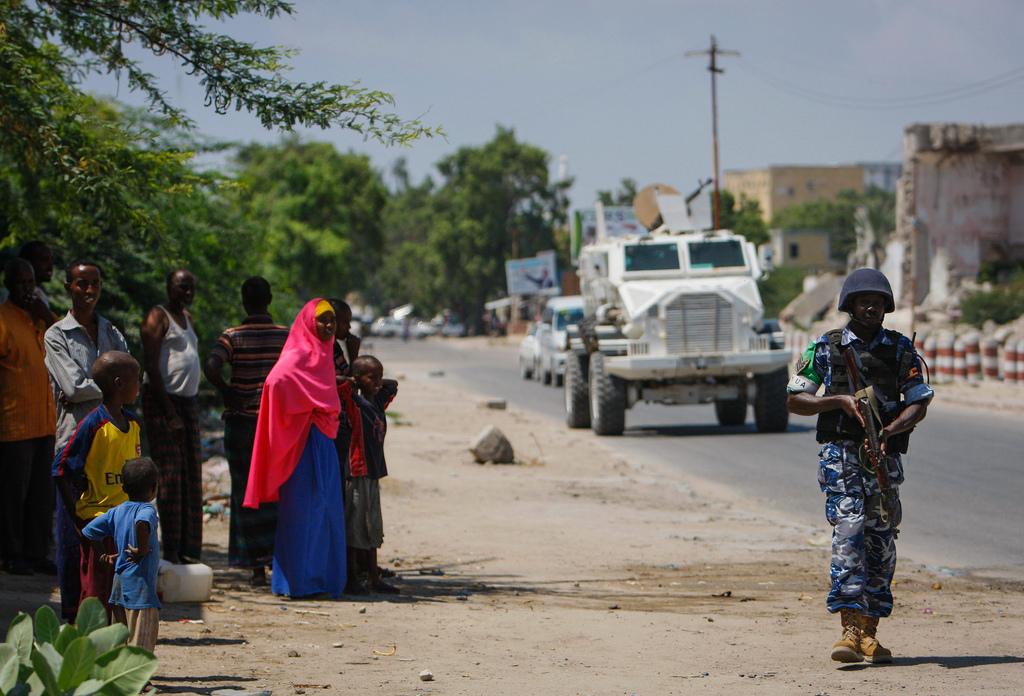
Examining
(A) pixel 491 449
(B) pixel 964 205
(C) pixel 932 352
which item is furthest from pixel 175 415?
(B) pixel 964 205

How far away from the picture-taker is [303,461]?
7359 mm

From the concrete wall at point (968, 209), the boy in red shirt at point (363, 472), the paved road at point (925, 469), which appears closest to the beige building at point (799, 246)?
the concrete wall at point (968, 209)

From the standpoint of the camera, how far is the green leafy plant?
3832 mm

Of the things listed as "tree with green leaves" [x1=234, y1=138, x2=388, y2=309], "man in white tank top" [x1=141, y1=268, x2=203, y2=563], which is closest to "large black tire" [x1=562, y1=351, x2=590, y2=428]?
"man in white tank top" [x1=141, y1=268, x2=203, y2=563]

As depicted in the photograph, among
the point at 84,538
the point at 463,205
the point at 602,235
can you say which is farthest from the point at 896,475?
the point at 463,205

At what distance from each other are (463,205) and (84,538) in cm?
→ 7723

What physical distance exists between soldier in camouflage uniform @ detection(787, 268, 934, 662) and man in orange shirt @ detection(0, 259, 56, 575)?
12.8 ft

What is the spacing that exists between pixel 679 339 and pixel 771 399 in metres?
1.41

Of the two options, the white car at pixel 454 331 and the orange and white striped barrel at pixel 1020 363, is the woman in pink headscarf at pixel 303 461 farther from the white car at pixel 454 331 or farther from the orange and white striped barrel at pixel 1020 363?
the white car at pixel 454 331

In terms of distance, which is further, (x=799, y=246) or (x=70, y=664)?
(x=799, y=246)

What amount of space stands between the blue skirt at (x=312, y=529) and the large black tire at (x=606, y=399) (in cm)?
1107

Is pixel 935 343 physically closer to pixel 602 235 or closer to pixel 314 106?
pixel 602 235

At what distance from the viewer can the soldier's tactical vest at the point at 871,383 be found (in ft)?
18.7

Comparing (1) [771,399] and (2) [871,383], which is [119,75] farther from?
(1) [771,399]
